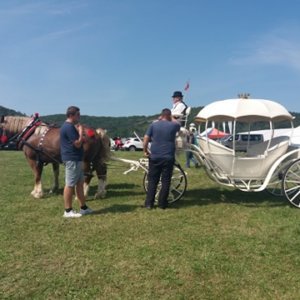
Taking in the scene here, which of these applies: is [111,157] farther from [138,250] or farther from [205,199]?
[138,250]

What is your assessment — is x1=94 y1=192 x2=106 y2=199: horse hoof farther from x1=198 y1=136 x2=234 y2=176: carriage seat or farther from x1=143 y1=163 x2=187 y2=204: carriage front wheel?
x1=198 y1=136 x2=234 y2=176: carriage seat

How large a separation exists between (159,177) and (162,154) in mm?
507

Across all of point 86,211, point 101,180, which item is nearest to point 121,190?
point 101,180

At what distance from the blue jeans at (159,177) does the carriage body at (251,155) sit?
0.89 metres

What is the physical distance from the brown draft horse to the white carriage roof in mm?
2544

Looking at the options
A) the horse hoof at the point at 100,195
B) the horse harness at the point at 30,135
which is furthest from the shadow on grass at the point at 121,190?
the horse harness at the point at 30,135

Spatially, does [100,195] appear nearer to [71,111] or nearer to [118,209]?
[118,209]

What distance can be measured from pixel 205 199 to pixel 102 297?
5028 mm

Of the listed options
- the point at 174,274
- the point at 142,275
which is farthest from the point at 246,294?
the point at 142,275

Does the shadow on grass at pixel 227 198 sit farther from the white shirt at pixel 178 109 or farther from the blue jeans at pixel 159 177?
the white shirt at pixel 178 109

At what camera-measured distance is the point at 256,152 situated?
28.4ft

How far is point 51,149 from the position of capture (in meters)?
9.06

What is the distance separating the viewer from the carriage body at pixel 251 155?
7.70 m

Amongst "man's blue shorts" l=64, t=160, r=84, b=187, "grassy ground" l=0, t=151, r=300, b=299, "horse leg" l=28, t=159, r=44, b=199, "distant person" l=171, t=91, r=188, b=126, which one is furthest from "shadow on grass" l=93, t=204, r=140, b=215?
"distant person" l=171, t=91, r=188, b=126
